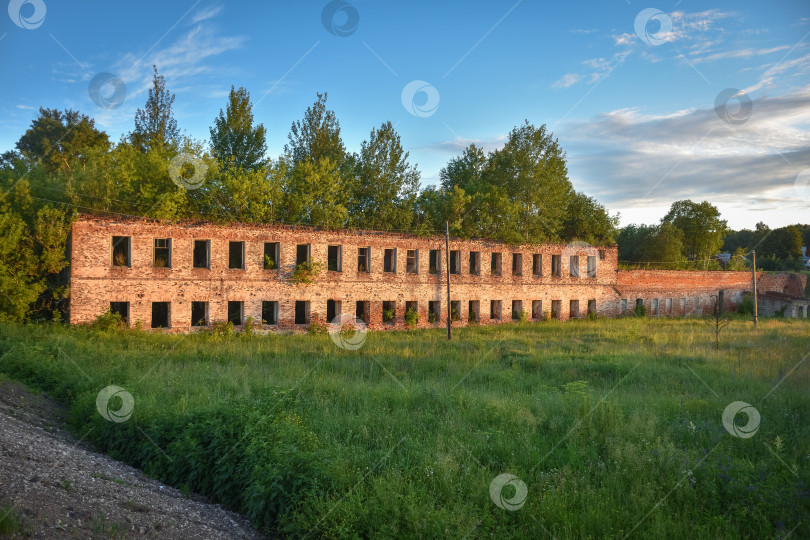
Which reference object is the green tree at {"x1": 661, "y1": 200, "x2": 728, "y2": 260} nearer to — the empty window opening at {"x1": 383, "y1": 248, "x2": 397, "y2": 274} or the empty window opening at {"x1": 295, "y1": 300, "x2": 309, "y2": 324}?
the empty window opening at {"x1": 383, "y1": 248, "x2": 397, "y2": 274}

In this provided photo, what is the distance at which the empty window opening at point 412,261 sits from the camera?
28953mm

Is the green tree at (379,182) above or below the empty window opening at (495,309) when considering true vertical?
above

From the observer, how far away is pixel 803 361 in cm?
1524

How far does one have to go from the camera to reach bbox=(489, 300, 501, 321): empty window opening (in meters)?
31.7

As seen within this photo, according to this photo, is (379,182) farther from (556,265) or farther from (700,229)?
(700,229)

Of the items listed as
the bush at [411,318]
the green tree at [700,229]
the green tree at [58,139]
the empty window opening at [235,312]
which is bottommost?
the bush at [411,318]

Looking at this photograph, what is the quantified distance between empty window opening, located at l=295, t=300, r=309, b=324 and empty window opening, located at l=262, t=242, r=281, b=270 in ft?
8.06

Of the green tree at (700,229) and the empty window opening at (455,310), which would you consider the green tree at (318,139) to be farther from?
the green tree at (700,229)

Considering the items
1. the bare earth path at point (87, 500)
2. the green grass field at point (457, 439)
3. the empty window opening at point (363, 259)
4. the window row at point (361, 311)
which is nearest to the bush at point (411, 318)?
the window row at point (361, 311)

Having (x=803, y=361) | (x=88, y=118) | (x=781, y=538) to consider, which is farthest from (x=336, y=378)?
(x=88, y=118)

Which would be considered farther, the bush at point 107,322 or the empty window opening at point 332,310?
the empty window opening at point 332,310

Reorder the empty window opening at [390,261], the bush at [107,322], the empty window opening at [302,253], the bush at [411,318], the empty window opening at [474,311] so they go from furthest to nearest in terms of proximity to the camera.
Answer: the empty window opening at [474,311]
the empty window opening at [390,261]
the bush at [411,318]
the empty window opening at [302,253]
the bush at [107,322]

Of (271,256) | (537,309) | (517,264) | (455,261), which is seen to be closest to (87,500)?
(271,256)

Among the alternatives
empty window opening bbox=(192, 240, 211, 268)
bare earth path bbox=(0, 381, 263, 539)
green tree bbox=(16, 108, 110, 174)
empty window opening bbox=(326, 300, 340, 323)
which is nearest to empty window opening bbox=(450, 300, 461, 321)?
empty window opening bbox=(326, 300, 340, 323)
